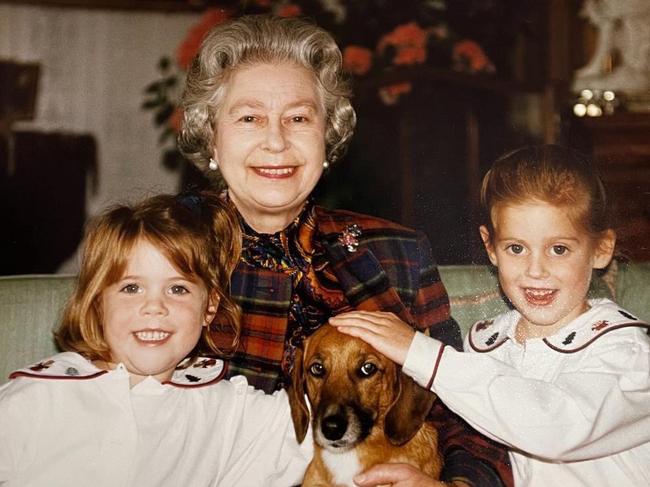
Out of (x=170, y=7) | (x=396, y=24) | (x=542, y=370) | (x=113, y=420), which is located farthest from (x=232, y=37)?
(x=542, y=370)

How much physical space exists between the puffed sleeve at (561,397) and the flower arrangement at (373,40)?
68 cm

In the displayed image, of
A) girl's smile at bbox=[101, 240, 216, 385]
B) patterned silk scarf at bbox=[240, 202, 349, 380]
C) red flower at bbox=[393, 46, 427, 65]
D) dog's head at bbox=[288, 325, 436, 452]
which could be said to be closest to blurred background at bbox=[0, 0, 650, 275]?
red flower at bbox=[393, 46, 427, 65]

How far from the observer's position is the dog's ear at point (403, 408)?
1.47 metres

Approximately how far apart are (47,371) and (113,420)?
0.16 metres

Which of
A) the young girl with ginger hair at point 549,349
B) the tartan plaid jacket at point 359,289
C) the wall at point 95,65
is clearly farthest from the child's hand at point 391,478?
the wall at point 95,65

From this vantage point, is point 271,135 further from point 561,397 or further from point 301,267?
point 561,397

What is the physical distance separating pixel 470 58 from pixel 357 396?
0.86 metres

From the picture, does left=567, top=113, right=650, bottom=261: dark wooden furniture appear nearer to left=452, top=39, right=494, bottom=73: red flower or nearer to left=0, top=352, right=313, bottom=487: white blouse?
left=452, top=39, right=494, bottom=73: red flower

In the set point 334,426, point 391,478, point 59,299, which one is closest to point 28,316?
point 59,299

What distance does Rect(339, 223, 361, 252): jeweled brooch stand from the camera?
5.45 feet

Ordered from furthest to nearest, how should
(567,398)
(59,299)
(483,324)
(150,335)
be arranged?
(59,299), (483,324), (150,335), (567,398)

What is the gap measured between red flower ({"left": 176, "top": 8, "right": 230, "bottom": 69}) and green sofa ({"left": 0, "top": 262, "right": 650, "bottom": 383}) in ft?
1.86

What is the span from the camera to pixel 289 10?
5.97 ft

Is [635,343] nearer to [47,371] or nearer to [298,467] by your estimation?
[298,467]
